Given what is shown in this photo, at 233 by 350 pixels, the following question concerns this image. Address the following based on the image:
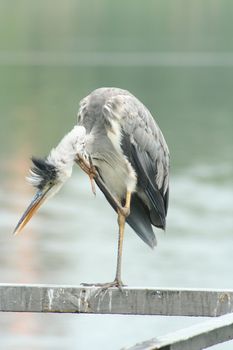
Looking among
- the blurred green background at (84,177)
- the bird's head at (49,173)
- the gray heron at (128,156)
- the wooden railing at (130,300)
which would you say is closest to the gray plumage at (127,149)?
the gray heron at (128,156)

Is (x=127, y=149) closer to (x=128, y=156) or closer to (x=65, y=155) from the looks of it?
(x=128, y=156)

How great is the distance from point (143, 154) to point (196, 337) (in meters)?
3.49

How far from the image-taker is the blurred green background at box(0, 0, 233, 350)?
1323 cm

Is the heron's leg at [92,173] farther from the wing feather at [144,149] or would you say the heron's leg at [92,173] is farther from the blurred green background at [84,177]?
the blurred green background at [84,177]

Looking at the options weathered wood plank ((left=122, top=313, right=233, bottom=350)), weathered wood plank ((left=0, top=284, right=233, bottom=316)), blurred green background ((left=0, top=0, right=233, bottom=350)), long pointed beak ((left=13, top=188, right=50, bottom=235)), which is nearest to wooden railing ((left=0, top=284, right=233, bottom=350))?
weathered wood plank ((left=0, top=284, right=233, bottom=316))

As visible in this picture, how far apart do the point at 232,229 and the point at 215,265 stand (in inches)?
98.7

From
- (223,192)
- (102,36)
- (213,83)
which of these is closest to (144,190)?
(223,192)

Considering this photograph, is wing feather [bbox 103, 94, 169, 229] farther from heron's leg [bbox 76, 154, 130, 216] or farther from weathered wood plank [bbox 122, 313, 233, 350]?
weathered wood plank [bbox 122, 313, 233, 350]

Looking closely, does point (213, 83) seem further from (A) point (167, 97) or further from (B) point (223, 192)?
(B) point (223, 192)

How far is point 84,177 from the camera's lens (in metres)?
21.0

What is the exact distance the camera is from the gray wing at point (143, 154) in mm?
7297

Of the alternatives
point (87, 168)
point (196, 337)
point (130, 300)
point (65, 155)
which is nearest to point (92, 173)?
point (87, 168)

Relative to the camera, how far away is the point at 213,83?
129 feet

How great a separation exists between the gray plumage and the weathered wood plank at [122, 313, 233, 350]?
3032 millimetres
